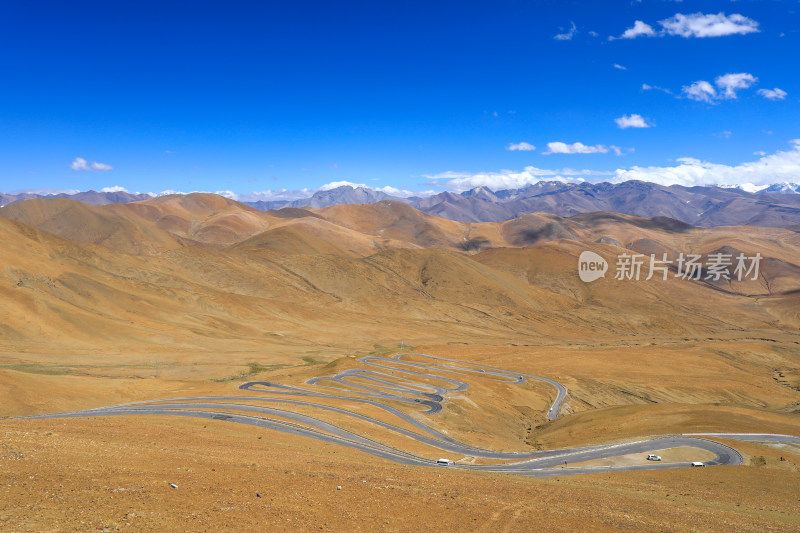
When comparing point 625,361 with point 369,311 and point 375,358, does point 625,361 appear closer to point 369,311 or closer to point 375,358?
point 375,358

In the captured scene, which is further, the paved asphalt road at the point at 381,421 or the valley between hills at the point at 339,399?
the paved asphalt road at the point at 381,421

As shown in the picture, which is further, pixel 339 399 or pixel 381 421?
pixel 339 399

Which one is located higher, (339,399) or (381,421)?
(381,421)

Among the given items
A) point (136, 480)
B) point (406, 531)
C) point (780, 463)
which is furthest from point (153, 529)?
point (780, 463)

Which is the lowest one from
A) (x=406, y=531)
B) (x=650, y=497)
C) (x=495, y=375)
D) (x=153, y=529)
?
(x=495, y=375)
